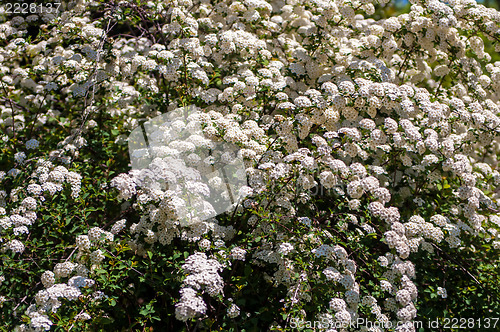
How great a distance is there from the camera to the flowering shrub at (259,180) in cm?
288

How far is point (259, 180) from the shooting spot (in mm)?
3102

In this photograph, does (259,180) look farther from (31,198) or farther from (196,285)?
(31,198)

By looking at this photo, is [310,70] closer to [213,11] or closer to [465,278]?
[213,11]

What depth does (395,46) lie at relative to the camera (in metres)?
3.95

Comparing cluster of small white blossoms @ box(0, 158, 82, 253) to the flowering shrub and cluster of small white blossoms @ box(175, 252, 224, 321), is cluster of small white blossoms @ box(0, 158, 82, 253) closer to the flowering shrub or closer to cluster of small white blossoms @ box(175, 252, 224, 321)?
the flowering shrub

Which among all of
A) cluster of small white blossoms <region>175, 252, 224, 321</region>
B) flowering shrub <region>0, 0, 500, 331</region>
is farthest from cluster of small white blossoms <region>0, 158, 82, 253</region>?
cluster of small white blossoms <region>175, 252, 224, 321</region>

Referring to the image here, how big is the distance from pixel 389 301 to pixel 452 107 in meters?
1.86

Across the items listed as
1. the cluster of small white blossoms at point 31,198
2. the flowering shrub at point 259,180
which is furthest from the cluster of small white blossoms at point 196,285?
the cluster of small white blossoms at point 31,198

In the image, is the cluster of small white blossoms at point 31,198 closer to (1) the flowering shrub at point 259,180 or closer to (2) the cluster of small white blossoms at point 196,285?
(1) the flowering shrub at point 259,180

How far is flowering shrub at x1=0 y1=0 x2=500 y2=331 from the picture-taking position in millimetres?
2875

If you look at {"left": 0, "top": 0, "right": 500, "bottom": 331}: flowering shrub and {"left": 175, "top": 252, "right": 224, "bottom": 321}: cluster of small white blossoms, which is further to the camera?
{"left": 0, "top": 0, "right": 500, "bottom": 331}: flowering shrub

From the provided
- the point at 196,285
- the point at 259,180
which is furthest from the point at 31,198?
the point at 259,180

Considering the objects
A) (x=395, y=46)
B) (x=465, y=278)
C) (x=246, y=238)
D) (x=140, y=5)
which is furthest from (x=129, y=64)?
(x=465, y=278)

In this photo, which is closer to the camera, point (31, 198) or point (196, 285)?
point (196, 285)
